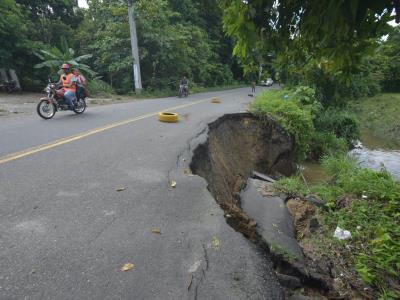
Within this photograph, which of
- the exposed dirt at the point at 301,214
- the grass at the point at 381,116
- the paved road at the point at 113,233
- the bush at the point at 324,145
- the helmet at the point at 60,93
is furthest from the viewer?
the grass at the point at 381,116

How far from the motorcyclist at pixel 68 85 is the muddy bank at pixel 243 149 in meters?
4.49

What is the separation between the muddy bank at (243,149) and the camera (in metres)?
7.57

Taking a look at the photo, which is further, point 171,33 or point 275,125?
point 171,33

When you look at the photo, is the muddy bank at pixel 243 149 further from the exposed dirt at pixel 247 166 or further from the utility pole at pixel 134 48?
the utility pole at pixel 134 48

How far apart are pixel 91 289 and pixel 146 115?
928 cm

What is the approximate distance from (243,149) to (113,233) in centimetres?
752

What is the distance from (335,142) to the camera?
13.7 meters

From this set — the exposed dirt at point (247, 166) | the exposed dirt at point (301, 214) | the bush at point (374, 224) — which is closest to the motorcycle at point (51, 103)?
the exposed dirt at point (247, 166)

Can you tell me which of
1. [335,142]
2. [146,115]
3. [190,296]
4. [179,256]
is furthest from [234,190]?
[335,142]

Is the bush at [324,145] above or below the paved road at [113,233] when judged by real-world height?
below

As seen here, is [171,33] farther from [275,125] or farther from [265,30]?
[265,30]

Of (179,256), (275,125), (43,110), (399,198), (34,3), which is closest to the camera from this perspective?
(179,256)

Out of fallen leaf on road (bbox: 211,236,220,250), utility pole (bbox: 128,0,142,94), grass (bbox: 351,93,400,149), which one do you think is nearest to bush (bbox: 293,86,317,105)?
grass (bbox: 351,93,400,149)

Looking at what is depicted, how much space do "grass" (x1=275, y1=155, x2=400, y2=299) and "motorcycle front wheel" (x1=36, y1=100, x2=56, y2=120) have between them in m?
7.16
